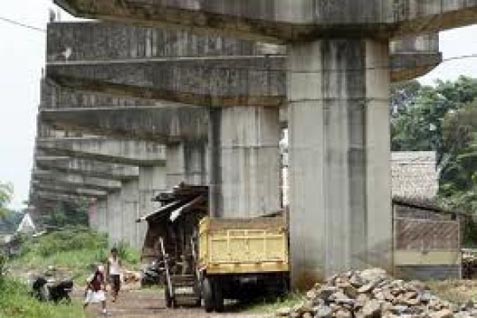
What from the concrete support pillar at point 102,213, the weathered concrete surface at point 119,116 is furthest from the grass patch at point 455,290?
the concrete support pillar at point 102,213

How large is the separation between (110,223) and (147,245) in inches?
1767

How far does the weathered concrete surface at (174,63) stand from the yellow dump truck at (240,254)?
5958 millimetres

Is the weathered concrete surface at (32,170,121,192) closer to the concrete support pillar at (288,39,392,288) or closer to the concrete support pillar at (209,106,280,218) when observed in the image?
the concrete support pillar at (209,106,280,218)

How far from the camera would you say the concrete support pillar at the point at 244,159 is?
2775 centimetres

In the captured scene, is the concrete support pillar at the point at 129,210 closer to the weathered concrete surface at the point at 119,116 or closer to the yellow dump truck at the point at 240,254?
the weathered concrete surface at the point at 119,116

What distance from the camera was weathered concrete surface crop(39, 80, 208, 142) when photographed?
32000 mm

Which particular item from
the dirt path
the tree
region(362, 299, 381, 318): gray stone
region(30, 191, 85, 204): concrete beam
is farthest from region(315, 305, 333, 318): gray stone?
region(30, 191, 85, 204): concrete beam

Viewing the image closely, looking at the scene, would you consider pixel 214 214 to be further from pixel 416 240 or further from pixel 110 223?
pixel 110 223

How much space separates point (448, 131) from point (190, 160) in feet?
83.5

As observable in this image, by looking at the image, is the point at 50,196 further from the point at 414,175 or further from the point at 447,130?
the point at 414,175

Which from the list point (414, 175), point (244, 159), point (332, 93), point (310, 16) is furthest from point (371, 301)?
point (414, 175)

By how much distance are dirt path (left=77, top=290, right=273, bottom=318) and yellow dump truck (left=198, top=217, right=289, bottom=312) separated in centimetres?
63

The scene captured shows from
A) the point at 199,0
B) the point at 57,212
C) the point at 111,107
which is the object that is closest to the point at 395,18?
the point at 199,0

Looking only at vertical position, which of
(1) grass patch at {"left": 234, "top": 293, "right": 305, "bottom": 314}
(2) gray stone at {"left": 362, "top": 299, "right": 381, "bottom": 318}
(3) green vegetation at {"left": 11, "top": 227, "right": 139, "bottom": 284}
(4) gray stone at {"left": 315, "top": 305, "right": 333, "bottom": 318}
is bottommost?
(3) green vegetation at {"left": 11, "top": 227, "right": 139, "bottom": 284}
